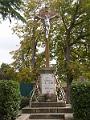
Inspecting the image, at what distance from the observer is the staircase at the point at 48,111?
17891 millimetres

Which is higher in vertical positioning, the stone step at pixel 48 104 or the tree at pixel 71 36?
the tree at pixel 71 36

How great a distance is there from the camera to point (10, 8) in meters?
16.9

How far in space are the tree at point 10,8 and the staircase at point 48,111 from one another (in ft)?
15.8

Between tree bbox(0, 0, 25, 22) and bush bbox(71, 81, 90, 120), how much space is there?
5322 millimetres

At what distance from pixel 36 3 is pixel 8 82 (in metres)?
22.6

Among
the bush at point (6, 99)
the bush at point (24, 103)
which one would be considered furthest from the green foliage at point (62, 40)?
the bush at point (6, 99)

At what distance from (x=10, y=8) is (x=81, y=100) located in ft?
19.6

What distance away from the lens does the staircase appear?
17.9 metres

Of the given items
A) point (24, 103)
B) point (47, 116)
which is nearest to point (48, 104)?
point (47, 116)

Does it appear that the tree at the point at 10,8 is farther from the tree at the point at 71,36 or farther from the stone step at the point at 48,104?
the tree at the point at 71,36

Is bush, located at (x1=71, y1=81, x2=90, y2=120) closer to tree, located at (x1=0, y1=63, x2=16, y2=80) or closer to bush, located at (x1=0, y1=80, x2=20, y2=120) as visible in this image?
bush, located at (x1=0, y1=80, x2=20, y2=120)

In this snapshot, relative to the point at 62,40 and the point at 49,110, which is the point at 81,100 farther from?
the point at 62,40

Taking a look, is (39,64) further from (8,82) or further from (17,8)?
A: (8,82)

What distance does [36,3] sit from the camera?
36.3 metres
